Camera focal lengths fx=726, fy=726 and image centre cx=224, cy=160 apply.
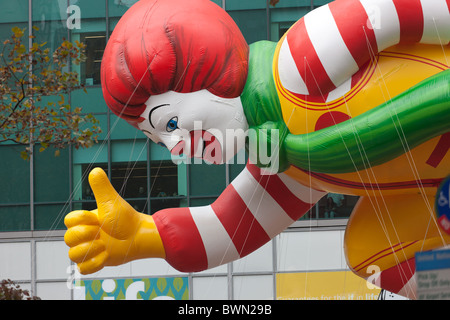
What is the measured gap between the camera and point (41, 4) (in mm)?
10906

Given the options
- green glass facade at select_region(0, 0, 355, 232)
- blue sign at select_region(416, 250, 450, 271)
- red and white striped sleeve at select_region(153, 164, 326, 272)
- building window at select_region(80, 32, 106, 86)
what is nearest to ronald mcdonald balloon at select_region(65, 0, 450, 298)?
red and white striped sleeve at select_region(153, 164, 326, 272)

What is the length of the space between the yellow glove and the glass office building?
5596 millimetres

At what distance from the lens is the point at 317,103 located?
11.9ft

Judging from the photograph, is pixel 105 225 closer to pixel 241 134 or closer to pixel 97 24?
pixel 241 134

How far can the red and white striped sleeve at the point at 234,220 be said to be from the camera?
14.1 ft

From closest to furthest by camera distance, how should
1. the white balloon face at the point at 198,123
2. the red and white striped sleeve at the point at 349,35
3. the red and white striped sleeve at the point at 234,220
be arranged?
the red and white striped sleeve at the point at 349,35, the white balloon face at the point at 198,123, the red and white striped sleeve at the point at 234,220

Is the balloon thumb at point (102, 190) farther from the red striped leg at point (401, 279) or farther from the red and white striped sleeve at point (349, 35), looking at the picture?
the red striped leg at point (401, 279)

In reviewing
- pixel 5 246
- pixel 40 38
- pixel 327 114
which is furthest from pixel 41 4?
pixel 327 114

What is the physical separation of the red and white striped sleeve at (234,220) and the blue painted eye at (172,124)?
0.73m

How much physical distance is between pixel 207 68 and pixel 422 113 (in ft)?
3.53

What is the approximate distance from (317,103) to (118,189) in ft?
23.7

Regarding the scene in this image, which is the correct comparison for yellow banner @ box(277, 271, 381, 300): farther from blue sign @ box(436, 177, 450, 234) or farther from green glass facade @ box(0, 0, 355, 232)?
blue sign @ box(436, 177, 450, 234)

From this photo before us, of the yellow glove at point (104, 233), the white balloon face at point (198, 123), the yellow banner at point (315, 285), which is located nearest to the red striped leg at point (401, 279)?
the white balloon face at point (198, 123)

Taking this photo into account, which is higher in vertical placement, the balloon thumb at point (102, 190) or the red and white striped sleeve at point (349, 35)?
the red and white striped sleeve at point (349, 35)
